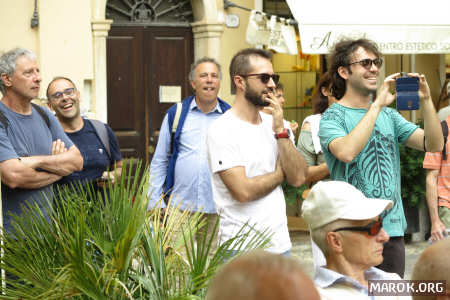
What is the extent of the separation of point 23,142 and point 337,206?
233cm

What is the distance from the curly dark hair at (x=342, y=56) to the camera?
4793mm

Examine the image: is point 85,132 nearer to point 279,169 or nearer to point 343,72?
point 279,169

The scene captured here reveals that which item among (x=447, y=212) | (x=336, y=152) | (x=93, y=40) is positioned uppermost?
(x=93, y=40)

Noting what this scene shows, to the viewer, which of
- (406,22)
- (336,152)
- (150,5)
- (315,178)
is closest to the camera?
(336,152)

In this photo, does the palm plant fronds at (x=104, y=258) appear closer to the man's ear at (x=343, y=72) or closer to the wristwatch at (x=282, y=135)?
the wristwatch at (x=282, y=135)

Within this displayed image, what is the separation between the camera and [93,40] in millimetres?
11773

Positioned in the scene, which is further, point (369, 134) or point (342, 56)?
point (342, 56)

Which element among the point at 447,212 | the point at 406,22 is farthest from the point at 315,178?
the point at 406,22

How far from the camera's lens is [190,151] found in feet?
21.5

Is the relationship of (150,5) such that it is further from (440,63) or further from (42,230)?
(42,230)

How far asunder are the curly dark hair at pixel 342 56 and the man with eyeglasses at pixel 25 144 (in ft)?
5.69

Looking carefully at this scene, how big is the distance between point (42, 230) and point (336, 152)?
5.17ft

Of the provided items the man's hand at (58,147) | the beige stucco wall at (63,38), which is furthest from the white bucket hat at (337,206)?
the beige stucco wall at (63,38)

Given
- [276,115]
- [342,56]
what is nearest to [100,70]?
[276,115]
